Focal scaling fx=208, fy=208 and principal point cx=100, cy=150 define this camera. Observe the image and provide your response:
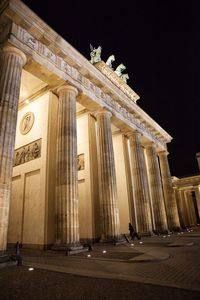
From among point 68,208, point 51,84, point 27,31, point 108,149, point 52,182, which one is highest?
point 27,31

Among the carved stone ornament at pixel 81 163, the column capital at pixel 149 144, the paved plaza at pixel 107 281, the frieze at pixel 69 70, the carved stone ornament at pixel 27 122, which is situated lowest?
the paved plaza at pixel 107 281

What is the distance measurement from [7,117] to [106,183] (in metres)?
8.18

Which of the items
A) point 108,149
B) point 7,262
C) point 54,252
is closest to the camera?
point 7,262

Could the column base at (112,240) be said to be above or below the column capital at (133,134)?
below

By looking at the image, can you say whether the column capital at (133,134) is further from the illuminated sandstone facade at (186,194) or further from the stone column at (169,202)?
the illuminated sandstone facade at (186,194)

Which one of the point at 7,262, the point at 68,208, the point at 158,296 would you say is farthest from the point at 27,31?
the point at 158,296

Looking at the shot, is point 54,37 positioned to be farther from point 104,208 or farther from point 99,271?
point 99,271

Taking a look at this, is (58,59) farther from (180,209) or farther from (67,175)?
(180,209)

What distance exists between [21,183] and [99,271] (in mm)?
9712

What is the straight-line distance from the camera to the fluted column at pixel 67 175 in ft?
35.5

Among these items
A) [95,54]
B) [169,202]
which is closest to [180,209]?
[169,202]

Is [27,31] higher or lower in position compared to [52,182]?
higher

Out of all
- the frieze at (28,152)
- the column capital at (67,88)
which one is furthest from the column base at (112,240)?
the column capital at (67,88)

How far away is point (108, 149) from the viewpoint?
52.3ft
